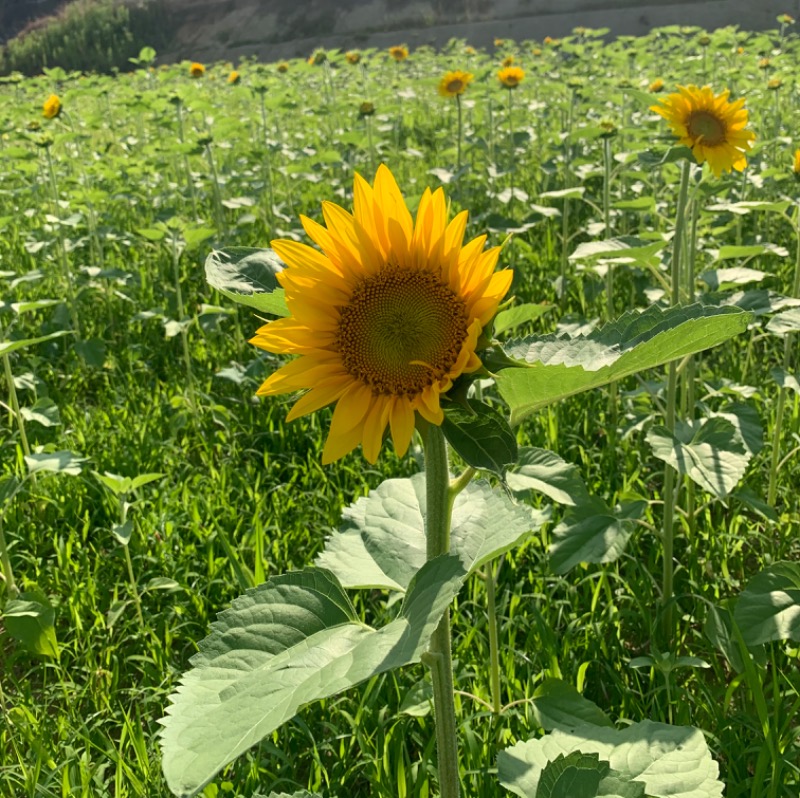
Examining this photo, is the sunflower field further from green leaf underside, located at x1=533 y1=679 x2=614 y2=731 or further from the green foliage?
the green foliage

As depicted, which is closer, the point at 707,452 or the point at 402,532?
the point at 402,532

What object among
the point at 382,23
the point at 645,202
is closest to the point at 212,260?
the point at 645,202

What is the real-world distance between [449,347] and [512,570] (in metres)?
1.40

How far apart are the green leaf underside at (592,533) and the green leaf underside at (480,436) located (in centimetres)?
109

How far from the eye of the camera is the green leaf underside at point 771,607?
5.35 feet

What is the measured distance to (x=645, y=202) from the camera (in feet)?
8.14

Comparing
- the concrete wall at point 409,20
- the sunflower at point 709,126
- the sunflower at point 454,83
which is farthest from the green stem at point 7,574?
the concrete wall at point 409,20

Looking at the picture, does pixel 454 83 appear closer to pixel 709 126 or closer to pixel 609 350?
pixel 709 126

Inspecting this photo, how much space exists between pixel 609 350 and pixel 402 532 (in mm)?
450

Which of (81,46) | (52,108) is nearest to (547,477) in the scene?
(52,108)

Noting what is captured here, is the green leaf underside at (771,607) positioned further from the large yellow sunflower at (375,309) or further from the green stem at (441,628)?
the large yellow sunflower at (375,309)

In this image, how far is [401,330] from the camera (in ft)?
2.99

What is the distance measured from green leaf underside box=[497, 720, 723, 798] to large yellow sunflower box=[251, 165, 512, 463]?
0.55m

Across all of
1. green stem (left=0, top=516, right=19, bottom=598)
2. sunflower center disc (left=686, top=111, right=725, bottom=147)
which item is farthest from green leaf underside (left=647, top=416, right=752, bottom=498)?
green stem (left=0, top=516, right=19, bottom=598)
